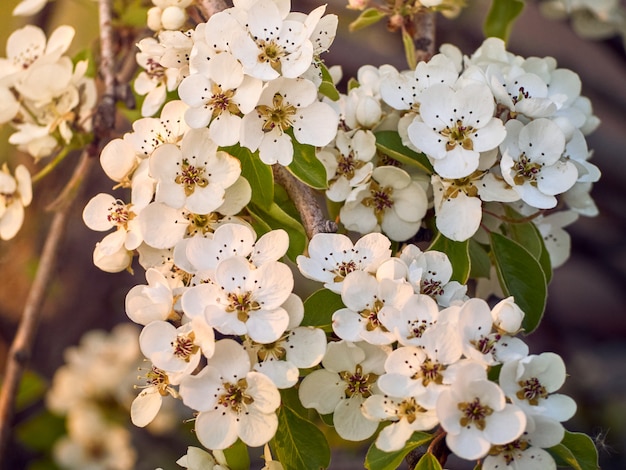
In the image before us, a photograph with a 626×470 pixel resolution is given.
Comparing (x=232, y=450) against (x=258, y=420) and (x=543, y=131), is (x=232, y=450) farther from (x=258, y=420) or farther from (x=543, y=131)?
(x=543, y=131)

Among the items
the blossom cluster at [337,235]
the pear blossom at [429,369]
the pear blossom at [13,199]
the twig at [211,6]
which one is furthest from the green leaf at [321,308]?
the pear blossom at [13,199]

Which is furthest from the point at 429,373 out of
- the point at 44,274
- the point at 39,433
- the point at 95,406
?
the point at 39,433

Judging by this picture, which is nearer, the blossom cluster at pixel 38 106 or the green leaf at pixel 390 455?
the green leaf at pixel 390 455

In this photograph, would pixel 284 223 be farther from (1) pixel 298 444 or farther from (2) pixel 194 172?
(1) pixel 298 444

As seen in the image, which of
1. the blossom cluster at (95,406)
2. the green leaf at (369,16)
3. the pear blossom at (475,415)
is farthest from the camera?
the blossom cluster at (95,406)

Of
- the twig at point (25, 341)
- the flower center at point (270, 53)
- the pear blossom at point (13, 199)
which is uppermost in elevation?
the flower center at point (270, 53)

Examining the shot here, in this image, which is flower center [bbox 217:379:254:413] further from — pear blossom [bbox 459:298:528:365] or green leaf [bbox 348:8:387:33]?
green leaf [bbox 348:8:387:33]

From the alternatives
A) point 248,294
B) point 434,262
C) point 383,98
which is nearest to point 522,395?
point 434,262

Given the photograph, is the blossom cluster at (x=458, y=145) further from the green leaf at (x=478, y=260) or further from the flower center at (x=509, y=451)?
the flower center at (x=509, y=451)
